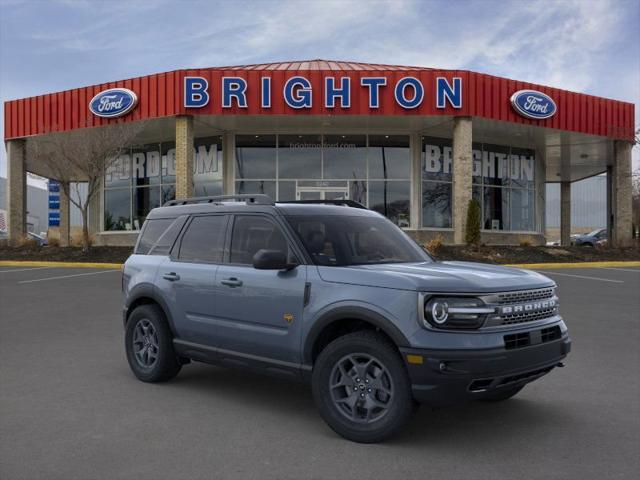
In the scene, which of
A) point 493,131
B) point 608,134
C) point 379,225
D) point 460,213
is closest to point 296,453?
point 379,225

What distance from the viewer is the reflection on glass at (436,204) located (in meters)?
26.0

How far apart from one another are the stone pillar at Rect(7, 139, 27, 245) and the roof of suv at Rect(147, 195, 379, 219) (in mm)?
23086

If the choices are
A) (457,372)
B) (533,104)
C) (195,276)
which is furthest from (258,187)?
(457,372)

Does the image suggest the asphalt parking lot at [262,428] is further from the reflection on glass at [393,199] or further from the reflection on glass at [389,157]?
the reflection on glass at [389,157]

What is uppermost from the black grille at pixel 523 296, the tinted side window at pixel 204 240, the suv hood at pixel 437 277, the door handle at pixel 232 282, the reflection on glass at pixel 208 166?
the reflection on glass at pixel 208 166

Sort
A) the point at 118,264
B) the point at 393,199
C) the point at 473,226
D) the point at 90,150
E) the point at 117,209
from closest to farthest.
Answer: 1. the point at 118,264
2. the point at 473,226
3. the point at 90,150
4. the point at 393,199
5. the point at 117,209

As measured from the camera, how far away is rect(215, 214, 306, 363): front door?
4.66 meters

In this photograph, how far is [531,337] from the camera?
166 inches

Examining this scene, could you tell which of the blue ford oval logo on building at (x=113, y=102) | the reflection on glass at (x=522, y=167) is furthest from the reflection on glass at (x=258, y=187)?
the reflection on glass at (x=522, y=167)

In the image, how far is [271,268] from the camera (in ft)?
15.2

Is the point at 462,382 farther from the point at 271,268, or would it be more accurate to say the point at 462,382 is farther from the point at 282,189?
the point at 282,189

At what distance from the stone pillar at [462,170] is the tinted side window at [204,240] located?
1755 cm

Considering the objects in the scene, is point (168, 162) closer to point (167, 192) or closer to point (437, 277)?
point (167, 192)

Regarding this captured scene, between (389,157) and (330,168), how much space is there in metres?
2.63
